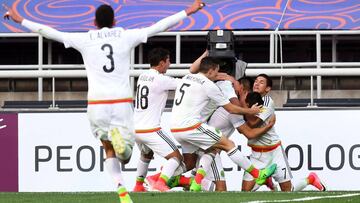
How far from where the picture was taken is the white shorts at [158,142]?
57.1ft

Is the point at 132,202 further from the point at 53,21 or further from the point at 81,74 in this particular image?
the point at 53,21

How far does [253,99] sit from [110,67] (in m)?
4.84

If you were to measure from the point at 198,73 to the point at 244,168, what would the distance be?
4.49 ft

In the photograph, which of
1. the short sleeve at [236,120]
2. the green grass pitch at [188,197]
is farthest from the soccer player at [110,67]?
the short sleeve at [236,120]

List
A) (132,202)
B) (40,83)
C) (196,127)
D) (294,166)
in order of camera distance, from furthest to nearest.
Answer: (40,83) < (294,166) < (196,127) < (132,202)

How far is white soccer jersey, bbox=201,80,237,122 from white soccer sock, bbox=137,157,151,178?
948 mm

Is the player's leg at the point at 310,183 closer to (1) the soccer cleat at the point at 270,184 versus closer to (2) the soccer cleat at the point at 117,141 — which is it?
(1) the soccer cleat at the point at 270,184

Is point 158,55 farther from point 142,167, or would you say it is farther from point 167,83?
point 142,167

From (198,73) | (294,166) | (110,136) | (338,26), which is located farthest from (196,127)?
(338,26)

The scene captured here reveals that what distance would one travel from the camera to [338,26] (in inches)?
908

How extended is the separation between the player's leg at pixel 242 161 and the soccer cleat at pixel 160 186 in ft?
2.73

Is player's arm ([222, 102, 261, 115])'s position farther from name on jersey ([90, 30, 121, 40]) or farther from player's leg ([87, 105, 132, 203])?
name on jersey ([90, 30, 121, 40])

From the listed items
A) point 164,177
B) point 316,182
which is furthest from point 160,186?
point 316,182

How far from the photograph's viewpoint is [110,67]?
44.7 ft
